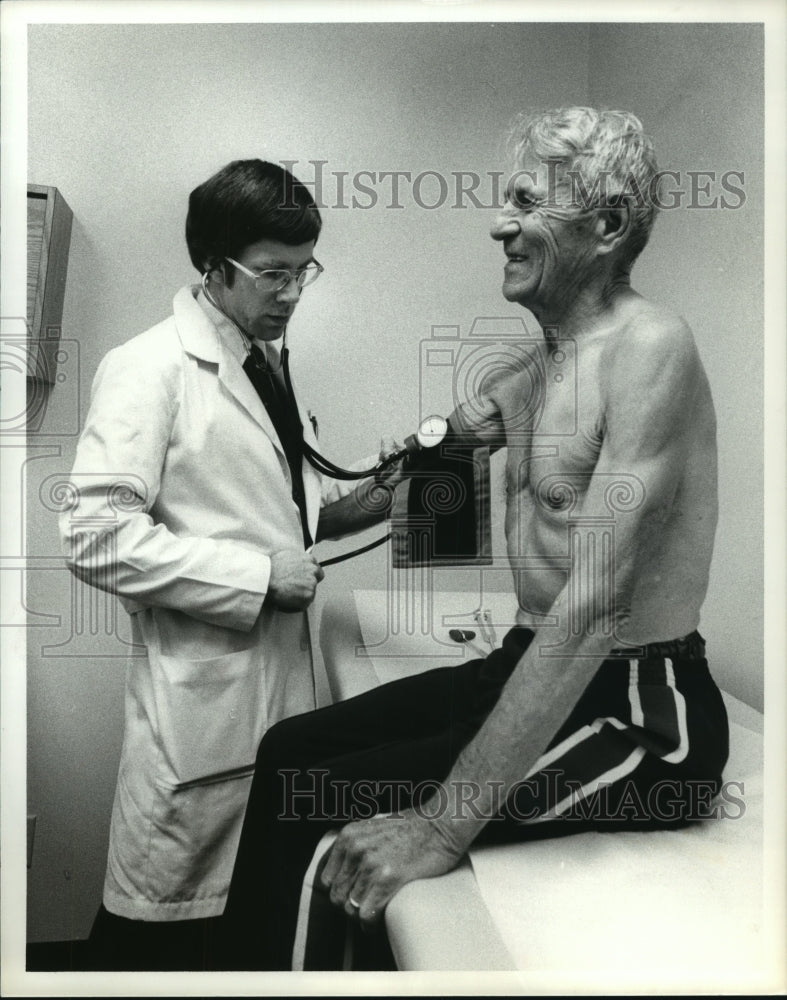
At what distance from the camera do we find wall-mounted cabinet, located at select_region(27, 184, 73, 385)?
1616mm

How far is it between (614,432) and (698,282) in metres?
0.26

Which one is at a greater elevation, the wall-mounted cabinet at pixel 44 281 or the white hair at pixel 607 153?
the white hair at pixel 607 153

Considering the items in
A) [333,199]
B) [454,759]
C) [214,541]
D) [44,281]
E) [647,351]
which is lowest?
[454,759]

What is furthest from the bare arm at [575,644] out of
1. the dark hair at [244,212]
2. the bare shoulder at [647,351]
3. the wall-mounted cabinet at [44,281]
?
the wall-mounted cabinet at [44,281]

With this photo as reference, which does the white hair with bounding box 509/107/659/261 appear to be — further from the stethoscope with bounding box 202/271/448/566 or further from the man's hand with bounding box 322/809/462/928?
the man's hand with bounding box 322/809/462/928

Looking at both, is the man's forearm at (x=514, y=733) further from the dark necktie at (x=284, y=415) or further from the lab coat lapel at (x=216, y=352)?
the lab coat lapel at (x=216, y=352)

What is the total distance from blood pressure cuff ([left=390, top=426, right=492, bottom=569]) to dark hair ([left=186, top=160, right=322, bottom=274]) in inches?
15.1

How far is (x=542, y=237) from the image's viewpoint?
5.25 ft

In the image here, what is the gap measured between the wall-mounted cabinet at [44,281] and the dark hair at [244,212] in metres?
0.19

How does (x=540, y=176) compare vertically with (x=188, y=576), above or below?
above

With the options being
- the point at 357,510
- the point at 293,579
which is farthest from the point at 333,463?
the point at 293,579

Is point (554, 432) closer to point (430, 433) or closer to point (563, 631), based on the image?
point (430, 433)

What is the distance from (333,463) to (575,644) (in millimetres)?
441

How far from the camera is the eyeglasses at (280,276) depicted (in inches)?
63.1
